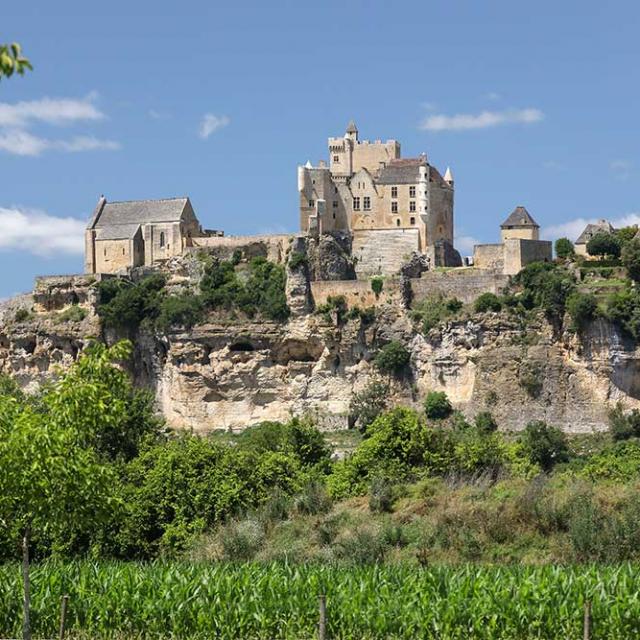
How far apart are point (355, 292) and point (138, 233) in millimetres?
15783

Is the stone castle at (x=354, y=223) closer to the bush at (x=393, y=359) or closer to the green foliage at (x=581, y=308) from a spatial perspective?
the bush at (x=393, y=359)

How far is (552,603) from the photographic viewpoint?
32.2 meters

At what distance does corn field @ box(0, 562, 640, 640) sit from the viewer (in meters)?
31.9

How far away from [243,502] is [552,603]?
2018cm

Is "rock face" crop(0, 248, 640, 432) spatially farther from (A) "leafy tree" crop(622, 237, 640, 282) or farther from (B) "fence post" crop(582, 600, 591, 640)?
(B) "fence post" crop(582, 600, 591, 640)

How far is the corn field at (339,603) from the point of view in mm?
31938

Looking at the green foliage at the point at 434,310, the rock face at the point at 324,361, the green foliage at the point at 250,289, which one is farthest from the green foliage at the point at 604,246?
the green foliage at the point at 250,289

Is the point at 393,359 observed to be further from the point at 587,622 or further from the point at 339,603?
the point at 587,622

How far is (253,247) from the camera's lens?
305ft

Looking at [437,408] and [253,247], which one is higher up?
[253,247]

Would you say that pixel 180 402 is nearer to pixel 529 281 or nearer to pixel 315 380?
pixel 315 380

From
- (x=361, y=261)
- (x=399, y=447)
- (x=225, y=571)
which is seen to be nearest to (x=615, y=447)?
(x=399, y=447)

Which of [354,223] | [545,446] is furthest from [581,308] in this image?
[354,223]

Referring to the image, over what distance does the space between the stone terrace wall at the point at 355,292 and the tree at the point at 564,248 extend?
9.28m
